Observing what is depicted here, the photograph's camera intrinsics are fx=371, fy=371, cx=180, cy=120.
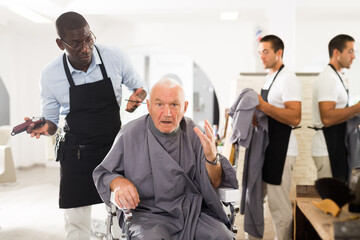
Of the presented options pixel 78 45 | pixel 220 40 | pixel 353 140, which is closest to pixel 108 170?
pixel 78 45

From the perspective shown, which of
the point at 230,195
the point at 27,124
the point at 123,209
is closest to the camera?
the point at 123,209

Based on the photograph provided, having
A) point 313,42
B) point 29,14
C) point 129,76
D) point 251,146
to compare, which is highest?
point 313,42

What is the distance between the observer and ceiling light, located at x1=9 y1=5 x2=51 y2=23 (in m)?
2.54

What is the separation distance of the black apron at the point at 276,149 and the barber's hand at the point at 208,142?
1023 millimetres

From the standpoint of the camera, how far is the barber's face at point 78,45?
2137 millimetres

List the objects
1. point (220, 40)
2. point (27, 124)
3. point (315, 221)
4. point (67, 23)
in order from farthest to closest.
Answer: point (220, 40) < point (27, 124) < point (67, 23) < point (315, 221)

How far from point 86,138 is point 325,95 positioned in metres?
1.70

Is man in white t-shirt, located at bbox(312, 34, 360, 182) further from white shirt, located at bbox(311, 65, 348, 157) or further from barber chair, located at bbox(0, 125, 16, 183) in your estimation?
Result: barber chair, located at bbox(0, 125, 16, 183)

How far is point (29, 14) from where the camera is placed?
8.79 feet

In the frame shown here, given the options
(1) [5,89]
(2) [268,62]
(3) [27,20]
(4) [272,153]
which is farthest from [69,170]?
(2) [268,62]

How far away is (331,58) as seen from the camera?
2.77 meters

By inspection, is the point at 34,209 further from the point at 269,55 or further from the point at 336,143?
the point at 336,143

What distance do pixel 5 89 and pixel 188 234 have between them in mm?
1668

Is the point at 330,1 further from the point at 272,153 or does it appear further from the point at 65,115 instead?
the point at 65,115
